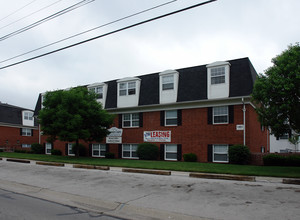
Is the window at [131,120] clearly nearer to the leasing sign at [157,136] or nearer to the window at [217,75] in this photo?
the leasing sign at [157,136]

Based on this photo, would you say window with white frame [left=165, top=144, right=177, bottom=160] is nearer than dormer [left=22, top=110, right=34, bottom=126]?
Yes

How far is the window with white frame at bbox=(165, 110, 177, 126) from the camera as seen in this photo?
2269 centimetres

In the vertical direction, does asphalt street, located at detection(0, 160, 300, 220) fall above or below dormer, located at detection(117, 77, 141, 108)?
below

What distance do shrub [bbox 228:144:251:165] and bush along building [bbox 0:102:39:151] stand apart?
30.1 meters

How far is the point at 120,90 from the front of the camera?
26.1 m

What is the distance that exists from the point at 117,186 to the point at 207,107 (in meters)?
12.2

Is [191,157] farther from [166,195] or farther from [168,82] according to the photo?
[166,195]

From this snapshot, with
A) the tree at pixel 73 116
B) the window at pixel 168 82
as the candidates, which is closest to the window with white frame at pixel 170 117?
the window at pixel 168 82

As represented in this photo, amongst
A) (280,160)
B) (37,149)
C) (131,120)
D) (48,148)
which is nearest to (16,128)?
(37,149)

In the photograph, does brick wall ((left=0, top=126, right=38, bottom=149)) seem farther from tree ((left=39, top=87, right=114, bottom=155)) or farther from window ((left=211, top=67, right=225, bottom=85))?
window ((left=211, top=67, right=225, bottom=85))

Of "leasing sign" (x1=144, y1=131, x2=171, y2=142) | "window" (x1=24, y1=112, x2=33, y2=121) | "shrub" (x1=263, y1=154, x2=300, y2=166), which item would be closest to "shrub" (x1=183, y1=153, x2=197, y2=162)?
"leasing sign" (x1=144, y1=131, x2=171, y2=142)

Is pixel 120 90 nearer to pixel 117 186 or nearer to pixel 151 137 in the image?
pixel 151 137

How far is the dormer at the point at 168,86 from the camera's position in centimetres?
2277

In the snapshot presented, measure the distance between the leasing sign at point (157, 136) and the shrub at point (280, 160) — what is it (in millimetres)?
7901
